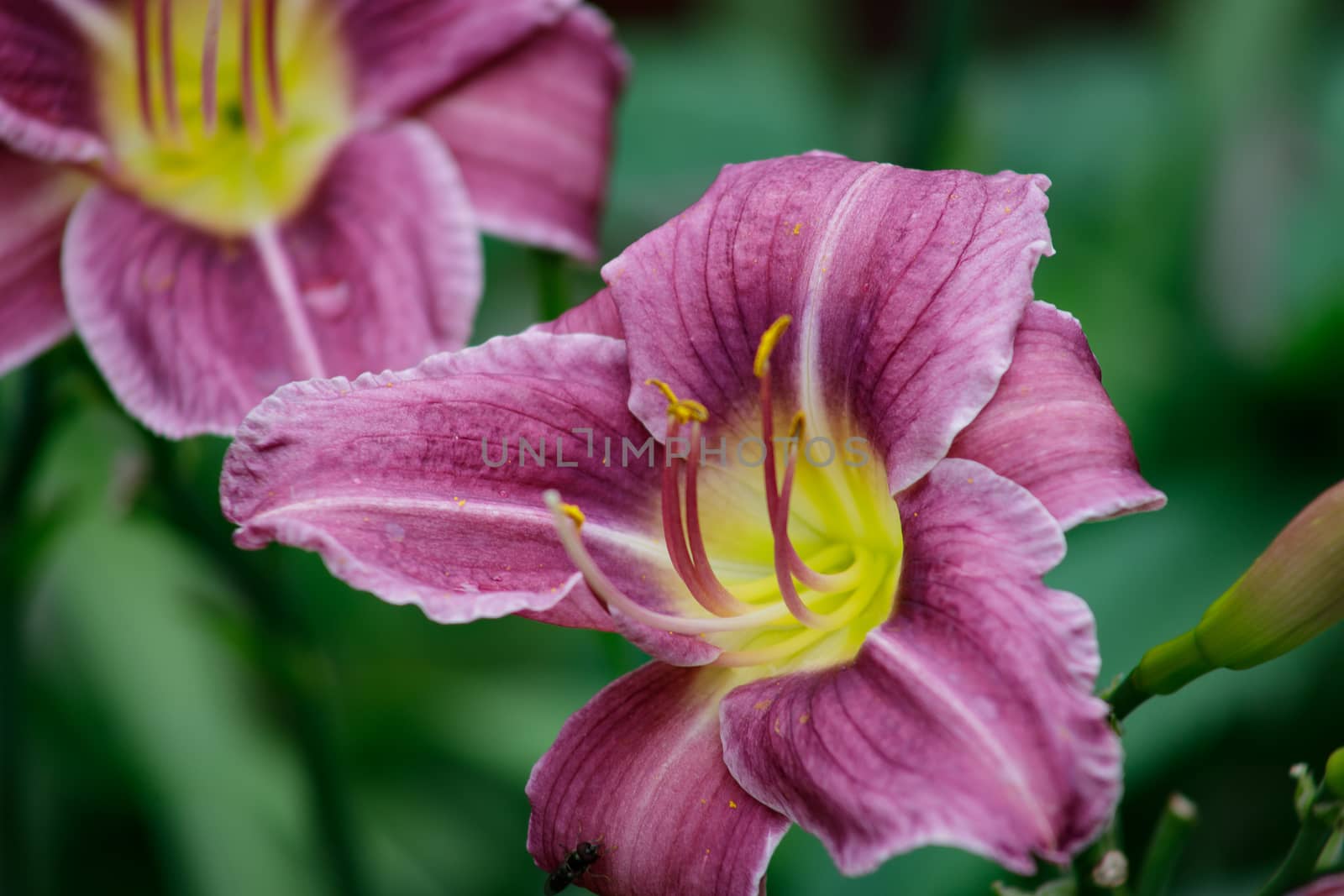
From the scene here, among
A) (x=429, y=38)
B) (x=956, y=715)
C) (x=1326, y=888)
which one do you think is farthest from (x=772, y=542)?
(x=429, y=38)

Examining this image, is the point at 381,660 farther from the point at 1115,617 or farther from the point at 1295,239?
the point at 1295,239

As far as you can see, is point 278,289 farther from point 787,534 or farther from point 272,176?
point 787,534

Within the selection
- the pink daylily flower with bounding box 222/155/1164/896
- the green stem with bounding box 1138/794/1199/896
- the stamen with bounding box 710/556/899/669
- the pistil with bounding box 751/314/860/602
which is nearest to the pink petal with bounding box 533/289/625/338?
the pink daylily flower with bounding box 222/155/1164/896

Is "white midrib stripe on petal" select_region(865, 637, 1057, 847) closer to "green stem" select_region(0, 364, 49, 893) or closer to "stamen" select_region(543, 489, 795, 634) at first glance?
"stamen" select_region(543, 489, 795, 634)

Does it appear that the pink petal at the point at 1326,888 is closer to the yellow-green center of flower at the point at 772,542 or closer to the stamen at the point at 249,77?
the yellow-green center of flower at the point at 772,542

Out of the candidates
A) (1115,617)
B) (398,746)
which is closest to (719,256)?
(1115,617)

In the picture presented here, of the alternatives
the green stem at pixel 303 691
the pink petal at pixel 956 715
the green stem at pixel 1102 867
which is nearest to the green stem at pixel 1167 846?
the green stem at pixel 1102 867
